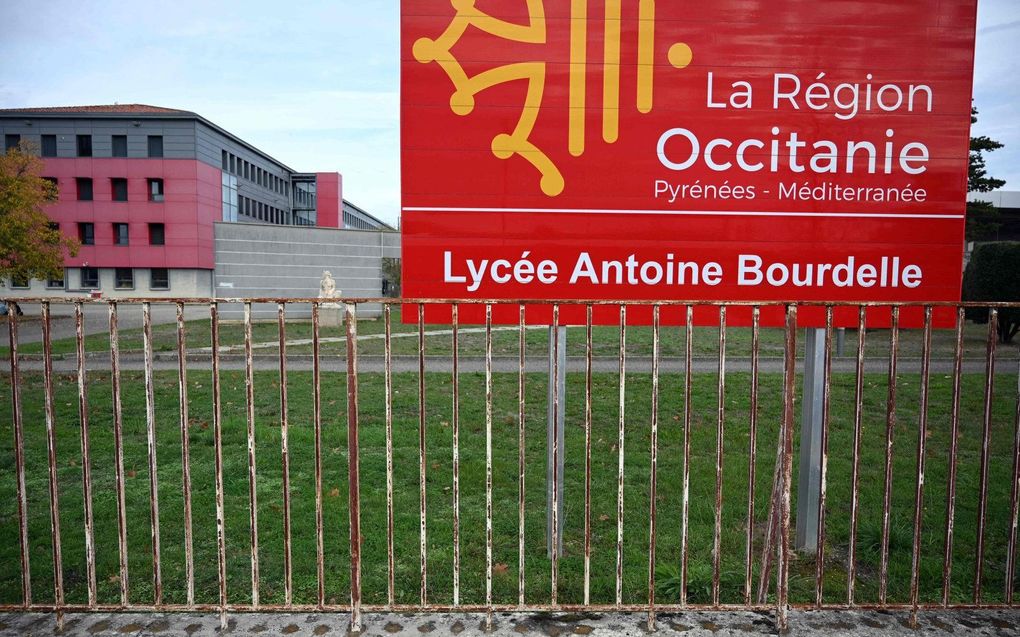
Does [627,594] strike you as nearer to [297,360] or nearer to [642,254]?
[642,254]

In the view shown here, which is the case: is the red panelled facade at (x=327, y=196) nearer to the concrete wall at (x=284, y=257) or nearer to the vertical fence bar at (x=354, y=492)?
the concrete wall at (x=284, y=257)

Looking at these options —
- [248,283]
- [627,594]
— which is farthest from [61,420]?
[248,283]

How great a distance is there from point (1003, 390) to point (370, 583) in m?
11.5

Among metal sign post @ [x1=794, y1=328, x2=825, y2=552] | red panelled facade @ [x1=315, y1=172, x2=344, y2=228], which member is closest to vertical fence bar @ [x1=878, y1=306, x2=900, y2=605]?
metal sign post @ [x1=794, y1=328, x2=825, y2=552]

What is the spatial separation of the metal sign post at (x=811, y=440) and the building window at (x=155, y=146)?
4753cm

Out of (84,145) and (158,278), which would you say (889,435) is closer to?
(158,278)

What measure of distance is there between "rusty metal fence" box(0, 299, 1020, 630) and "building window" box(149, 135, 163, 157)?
126ft

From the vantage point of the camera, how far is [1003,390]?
10703 millimetres

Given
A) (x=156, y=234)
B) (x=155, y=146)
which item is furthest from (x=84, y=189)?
(x=155, y=146)

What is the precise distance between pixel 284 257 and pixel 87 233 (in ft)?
67.4

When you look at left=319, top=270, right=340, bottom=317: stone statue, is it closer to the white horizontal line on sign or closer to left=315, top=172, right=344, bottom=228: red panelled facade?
the white horizontal line on sign

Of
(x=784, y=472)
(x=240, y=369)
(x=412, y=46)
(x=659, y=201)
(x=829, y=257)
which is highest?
(x=412, y=46)

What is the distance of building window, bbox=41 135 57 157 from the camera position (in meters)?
43.0

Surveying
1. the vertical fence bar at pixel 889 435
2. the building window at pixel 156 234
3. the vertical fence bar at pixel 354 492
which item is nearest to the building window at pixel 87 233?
the building window at pixel 156 234
